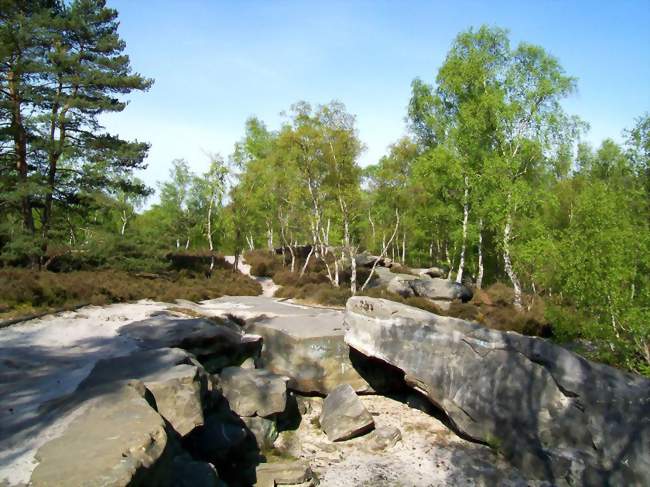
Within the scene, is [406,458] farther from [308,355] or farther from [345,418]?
[308,355]

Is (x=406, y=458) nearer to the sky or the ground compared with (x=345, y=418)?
nearer to the ground

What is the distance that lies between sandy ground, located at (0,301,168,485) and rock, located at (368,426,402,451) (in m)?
6.27

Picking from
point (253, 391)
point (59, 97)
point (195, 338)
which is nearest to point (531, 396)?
point (253, 391)

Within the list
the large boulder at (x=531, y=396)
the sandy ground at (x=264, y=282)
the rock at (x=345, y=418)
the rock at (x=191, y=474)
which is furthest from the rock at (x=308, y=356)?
the sandy ground at (x=264, y=282)

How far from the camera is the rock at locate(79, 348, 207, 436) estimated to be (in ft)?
25.4

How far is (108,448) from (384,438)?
722cm

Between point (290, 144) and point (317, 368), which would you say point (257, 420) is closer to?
point (317, 368)

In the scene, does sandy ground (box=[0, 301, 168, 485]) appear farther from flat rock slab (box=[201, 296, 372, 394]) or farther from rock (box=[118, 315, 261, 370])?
flat rock slab (box=[201, 296, 372, 394])

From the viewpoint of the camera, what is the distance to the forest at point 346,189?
1227 cm

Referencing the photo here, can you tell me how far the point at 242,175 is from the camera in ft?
106

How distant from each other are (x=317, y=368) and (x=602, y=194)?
9.46 metres

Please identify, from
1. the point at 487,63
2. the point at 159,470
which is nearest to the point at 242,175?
the point at 487,63

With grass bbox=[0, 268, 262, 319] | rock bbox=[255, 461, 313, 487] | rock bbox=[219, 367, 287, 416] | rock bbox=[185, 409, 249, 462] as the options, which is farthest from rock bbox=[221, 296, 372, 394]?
grass bbox=[0, 268, 262, 319]

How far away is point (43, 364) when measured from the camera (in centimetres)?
933
